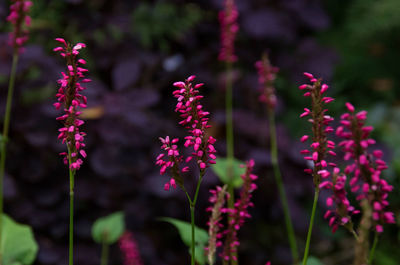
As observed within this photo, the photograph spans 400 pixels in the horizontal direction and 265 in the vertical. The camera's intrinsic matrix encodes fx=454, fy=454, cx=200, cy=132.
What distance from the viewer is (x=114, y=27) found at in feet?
8.64

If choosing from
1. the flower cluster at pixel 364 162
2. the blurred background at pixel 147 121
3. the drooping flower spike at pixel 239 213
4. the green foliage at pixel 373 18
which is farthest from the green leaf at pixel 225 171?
the green foliage at pixel 373 18

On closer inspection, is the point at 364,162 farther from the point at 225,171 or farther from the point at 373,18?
the point at 373,18

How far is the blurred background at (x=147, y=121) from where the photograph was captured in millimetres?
2312

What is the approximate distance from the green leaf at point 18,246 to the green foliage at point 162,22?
55.3 inches

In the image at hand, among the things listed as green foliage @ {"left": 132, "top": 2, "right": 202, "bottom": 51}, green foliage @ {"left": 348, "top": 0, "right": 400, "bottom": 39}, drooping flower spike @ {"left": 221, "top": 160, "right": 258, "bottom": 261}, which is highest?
green foliage @ {"left": 348, "top": 0, "right": 400, "bottom": 39}

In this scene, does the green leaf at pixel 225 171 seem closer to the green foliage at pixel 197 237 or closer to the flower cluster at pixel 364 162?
the green foliage at pixel 197 237

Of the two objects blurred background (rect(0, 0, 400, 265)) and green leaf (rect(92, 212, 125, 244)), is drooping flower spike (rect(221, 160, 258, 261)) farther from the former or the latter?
blurred background (rect(0, 0, 400, 265))

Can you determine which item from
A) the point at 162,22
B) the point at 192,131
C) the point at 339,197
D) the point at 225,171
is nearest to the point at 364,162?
the point at 339,197

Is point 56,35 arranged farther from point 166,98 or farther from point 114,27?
point 166,98

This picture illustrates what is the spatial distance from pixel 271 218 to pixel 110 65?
1.33 meters

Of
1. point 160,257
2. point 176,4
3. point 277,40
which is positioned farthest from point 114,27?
point 160,257

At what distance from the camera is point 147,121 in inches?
92.4

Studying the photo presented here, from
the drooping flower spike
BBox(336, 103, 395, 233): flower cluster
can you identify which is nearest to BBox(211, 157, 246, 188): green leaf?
the drooping flower spike

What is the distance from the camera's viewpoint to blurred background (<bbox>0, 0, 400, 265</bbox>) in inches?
91.0
